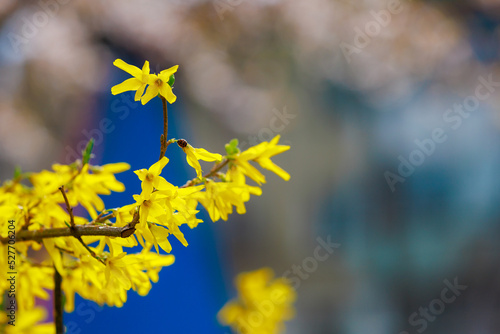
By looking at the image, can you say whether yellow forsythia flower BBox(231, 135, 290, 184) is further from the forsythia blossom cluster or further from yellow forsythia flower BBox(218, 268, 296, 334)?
yellow forsythia flower BBox(218, 268, 296, 334)

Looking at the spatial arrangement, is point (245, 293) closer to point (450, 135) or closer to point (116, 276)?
point (116, 276)

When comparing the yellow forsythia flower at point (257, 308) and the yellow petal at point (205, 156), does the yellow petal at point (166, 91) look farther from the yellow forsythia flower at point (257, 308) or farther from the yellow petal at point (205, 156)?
the yellow forsythia flower at point (257, 308)

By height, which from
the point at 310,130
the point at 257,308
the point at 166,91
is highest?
the point at 310,130

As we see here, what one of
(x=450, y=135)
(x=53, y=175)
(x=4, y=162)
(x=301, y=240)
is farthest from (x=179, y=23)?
(x=53, y=175)

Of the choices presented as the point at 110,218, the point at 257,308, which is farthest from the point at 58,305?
the point at 257,308

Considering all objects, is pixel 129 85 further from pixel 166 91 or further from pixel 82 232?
pixel 82 232
